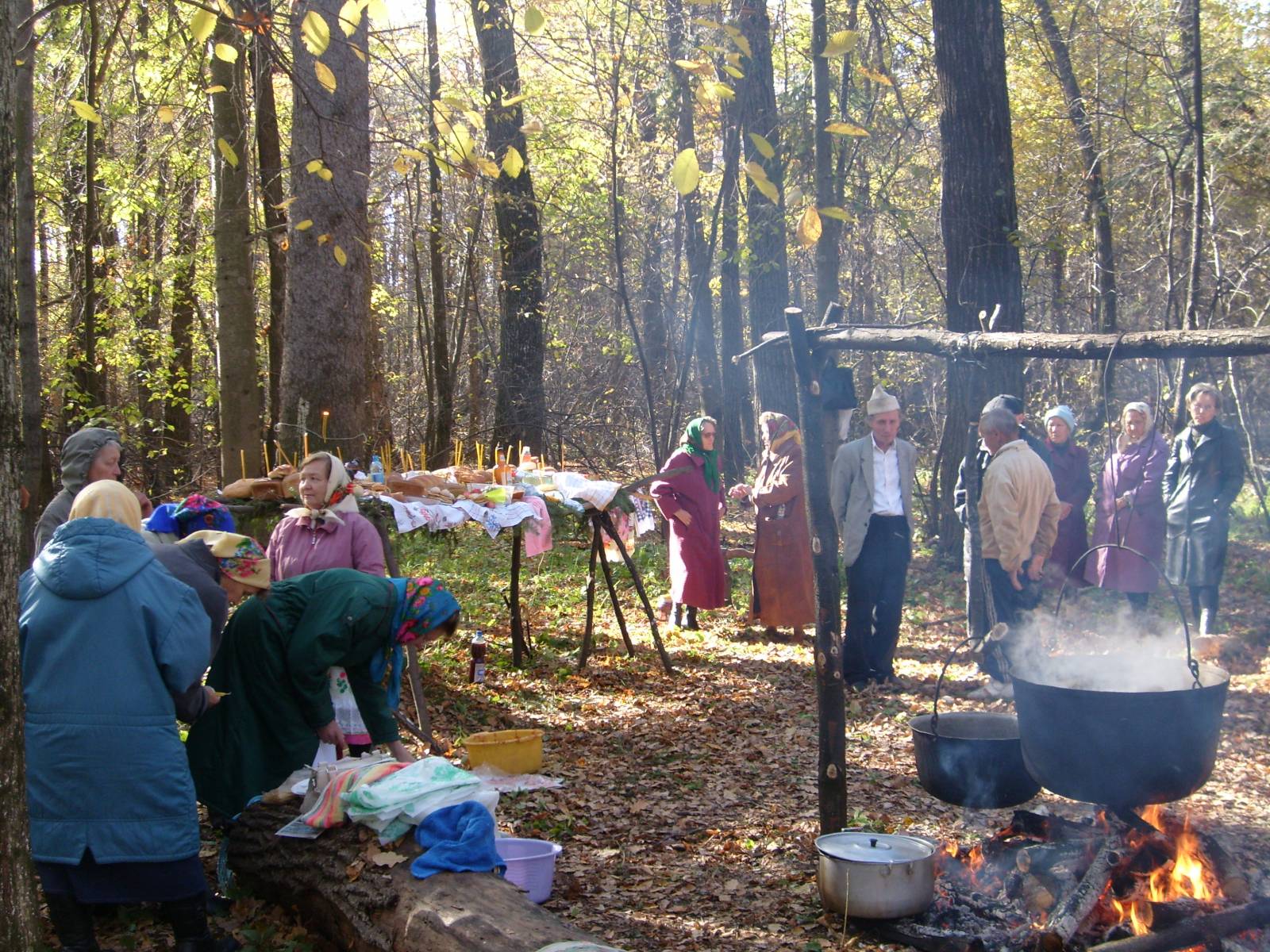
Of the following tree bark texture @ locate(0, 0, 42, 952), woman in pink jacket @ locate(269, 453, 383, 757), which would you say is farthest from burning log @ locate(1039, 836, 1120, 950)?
woman in pink jacket @ locate(269, 453, 383, 757)

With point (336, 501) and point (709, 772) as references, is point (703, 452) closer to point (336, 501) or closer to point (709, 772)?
point (709, 772)

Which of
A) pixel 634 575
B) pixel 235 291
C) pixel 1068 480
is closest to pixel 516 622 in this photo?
pixel 634 575

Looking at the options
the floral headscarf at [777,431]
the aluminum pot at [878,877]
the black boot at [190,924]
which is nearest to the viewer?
the black boot at [190,924]

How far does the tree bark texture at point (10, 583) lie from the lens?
278 cm

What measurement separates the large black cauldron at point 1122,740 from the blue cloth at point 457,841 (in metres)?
2.11

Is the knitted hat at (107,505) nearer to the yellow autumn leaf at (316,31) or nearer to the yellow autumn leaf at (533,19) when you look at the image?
the yellow autumn leaf at (316,31)

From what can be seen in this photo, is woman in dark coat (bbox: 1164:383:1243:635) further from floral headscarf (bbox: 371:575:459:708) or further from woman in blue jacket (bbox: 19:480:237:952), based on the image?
woman in blue jacket (bbox: 19:480:237:952)

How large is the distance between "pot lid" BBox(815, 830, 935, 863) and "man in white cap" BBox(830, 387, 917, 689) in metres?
3.65

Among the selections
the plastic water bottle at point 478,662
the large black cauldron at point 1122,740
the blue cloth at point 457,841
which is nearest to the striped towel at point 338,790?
the blue cloth at point 457,841

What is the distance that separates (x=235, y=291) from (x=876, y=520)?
265 inches

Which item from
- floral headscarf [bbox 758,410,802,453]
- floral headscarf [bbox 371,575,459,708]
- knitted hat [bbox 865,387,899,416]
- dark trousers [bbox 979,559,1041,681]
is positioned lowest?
dark trousers [bbox 979,559,1041,681]

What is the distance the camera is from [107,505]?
4129 mm

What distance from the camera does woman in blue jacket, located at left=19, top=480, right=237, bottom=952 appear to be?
12.4 feet

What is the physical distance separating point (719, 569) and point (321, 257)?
4.46m
